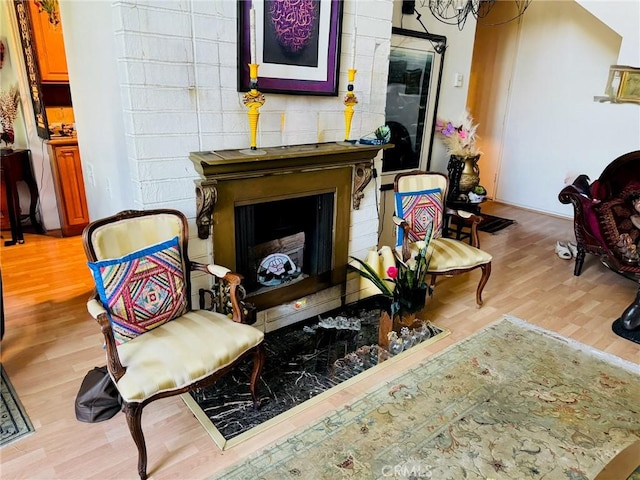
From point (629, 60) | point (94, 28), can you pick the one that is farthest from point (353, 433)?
point (629, 60)

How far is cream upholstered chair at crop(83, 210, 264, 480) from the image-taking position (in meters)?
1.72

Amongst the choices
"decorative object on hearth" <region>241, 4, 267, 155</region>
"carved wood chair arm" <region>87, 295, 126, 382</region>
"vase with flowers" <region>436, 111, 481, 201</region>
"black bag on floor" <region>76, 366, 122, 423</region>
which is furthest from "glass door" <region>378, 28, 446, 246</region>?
"carved wood chair arm" <region>87, 295, 126, 382</region>

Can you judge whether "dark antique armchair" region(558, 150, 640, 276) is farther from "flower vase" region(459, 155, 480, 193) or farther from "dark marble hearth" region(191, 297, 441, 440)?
"dark marble hearth" region(191, 297, 441, 440)

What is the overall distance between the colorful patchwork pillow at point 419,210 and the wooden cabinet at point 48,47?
3330mm

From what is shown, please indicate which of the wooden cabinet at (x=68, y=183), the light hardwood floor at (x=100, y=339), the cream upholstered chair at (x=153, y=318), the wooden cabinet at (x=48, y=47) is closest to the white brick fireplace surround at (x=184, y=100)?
the cream upholstered chair at (x=153, y=318)

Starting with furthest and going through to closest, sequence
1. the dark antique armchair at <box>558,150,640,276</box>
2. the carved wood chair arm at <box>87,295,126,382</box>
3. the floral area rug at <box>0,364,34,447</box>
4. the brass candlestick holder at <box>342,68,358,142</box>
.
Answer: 1. the dark antique armchair at <box>558,150,640,276</box>
2. the brass candlestick holder at <box>342,68,358,142</box>
3. the floral area rug at <box>0,364,34,447</box>
4. the carved wood chair arm at <box>87,295,126,382</box>

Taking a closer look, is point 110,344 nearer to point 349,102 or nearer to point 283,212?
point 283,212

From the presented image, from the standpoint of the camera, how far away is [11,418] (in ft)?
6.79

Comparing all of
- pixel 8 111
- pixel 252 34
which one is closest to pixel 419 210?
pixel 252 34

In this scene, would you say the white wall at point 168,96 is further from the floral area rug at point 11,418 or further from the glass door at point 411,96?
the floral area rug at point 11,418

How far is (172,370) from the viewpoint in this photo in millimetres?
→ 1754

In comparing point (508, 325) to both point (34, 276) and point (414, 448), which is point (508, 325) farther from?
point (34, 276)

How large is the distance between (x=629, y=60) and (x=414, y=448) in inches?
155

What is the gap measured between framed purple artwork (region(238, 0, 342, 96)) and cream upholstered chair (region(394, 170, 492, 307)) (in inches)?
35.9
